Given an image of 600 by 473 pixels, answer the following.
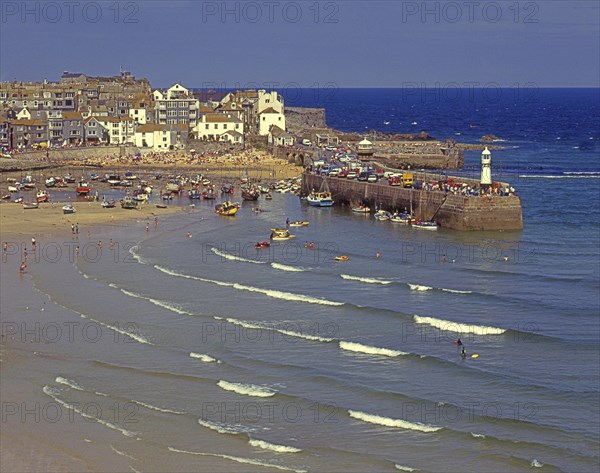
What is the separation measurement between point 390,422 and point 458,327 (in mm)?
11697

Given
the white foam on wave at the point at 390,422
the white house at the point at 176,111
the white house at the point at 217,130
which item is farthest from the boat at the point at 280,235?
the white house at the point at 176,111

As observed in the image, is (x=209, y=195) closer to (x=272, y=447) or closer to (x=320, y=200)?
(x=320, y=200)

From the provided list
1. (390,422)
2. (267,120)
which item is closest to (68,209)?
(390,422)

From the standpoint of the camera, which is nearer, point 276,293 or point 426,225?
point 276,293

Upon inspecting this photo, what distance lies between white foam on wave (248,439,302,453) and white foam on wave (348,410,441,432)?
3.17 meters

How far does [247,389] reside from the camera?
117ft

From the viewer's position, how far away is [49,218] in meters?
76.4

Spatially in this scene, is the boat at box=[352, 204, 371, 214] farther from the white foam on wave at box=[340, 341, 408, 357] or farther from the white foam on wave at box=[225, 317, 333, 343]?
the white foam on wave at box=[340, 341, 408, 357]

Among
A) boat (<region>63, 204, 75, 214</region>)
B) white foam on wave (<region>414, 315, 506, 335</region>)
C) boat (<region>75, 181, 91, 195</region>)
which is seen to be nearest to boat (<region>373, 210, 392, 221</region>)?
boat (<region>63, 204, 75, 214</region>)

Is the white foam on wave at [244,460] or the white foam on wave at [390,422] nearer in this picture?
the white foam on wave at [244,460]

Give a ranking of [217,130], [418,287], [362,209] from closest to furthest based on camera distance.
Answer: [418,287], [362,209], [217,130]

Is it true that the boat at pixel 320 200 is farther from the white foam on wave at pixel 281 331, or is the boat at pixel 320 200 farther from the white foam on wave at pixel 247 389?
the white foam on wave at pixel 247 389

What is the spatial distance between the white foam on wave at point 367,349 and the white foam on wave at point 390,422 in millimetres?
6404

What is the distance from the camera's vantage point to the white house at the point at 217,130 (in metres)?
128
